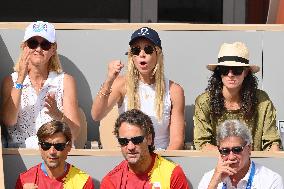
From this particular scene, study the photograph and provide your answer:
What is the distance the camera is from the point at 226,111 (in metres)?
7.32

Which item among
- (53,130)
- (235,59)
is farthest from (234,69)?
(53,130)

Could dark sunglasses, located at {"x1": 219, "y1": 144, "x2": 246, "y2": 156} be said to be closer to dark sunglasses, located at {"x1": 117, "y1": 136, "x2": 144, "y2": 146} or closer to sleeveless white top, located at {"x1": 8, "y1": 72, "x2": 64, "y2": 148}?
dark sunglasses, located at {"x1": 117, "y1": 136, "x2": 144, "y2": 146}

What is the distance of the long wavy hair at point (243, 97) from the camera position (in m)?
7.29

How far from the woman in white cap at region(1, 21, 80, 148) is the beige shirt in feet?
2.90

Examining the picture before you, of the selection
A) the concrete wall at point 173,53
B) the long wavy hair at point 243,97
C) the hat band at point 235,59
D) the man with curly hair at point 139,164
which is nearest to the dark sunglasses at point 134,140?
the man with curly hair at point 139,164

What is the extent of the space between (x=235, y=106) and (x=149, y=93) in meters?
0.64

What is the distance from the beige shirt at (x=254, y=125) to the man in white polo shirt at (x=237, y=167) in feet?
2.44

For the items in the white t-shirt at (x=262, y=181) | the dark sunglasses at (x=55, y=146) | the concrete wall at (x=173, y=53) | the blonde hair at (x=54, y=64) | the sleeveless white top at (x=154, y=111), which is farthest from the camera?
the concrete wall at (x=173, y=53)

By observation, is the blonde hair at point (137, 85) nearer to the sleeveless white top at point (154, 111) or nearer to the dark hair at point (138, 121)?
the sleeveless white top at point (154, 111)

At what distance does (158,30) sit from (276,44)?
96 centimetres

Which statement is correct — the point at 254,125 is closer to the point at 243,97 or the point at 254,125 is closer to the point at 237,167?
the point at 243,97

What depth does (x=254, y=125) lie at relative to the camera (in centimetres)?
730

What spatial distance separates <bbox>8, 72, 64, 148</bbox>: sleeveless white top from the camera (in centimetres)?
742

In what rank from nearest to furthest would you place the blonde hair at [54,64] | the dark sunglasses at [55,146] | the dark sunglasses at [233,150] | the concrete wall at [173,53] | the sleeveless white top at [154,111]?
1. the dark sunglasses at [233,150]
2. the dark sunglasses at [55,146]
3. the sleeveless white top at [154,111]
4. the blonde hair at [54,64]
5. the concrete wall at [173,53]
